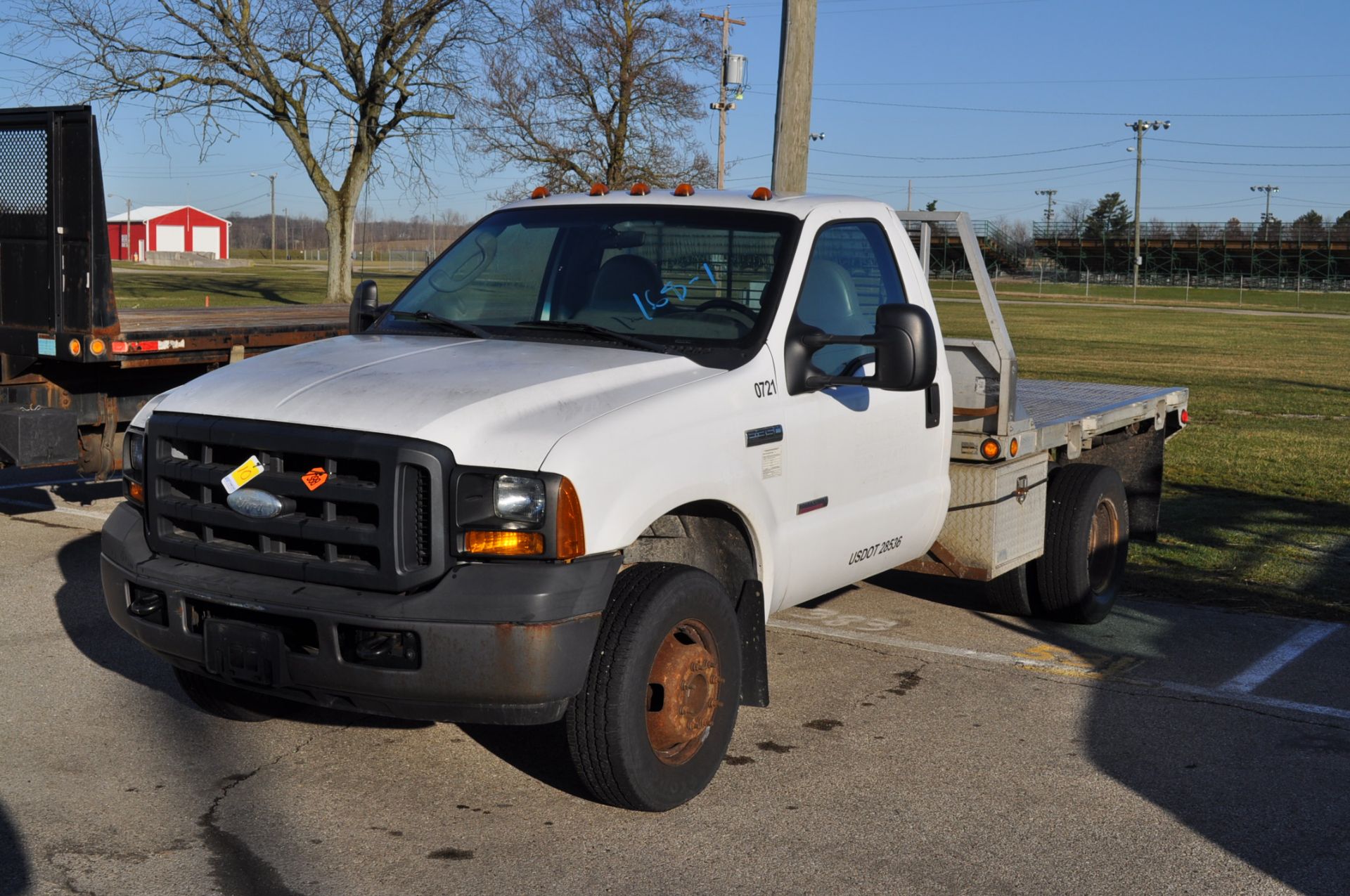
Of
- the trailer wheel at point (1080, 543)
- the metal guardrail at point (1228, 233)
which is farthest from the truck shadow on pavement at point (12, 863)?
the metal guardrail at point (1228, 233)

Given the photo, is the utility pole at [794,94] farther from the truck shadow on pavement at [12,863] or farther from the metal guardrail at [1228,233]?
the metal guardrail at [1228,233]

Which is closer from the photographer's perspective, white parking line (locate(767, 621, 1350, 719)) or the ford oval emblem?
the ford oval emblem

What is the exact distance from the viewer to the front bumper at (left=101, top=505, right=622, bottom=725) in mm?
4020

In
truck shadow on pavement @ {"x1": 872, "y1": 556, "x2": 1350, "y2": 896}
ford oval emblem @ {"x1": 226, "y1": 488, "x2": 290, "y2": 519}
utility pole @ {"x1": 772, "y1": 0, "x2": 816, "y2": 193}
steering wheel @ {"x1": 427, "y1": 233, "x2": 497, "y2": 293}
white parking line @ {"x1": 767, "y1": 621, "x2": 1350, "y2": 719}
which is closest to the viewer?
ford oval emblem @ {"x1": 226, "y1": 488, "x2": 290, "y2": 519}

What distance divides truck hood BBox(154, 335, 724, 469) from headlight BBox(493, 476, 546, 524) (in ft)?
0.20

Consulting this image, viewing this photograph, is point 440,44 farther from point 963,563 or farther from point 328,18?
point 963,563

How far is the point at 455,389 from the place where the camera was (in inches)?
172

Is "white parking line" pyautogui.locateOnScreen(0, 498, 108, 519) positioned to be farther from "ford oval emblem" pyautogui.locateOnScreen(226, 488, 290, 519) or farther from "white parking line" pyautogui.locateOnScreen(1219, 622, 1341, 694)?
"white parking line" pyautogui.locateOnScreen(1219, 622, 1341, 694)

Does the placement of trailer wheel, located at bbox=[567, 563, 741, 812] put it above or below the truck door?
below

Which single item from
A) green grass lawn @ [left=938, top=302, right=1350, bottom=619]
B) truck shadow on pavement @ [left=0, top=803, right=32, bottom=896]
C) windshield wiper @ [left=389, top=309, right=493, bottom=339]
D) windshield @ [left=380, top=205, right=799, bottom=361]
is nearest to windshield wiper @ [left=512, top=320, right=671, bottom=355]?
windshield @ [left=380, top=205, right=799, bottom=361]

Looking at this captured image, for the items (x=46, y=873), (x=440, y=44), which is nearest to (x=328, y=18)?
(x=440, y=44)

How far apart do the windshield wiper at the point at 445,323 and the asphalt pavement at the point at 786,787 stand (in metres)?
1.51

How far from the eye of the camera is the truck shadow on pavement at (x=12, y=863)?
13.1ft

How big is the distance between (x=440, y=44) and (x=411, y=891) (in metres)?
30.8
